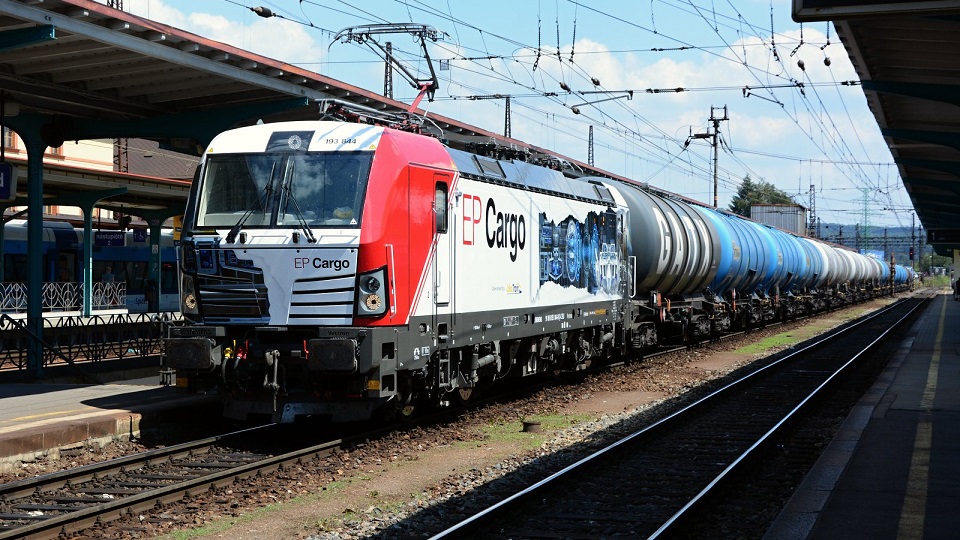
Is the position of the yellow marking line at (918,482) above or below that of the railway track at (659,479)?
above

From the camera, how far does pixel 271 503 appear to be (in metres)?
8.79

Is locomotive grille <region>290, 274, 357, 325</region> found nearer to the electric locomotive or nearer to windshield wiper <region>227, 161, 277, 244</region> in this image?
the electric locomotive

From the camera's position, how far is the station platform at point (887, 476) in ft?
24.2

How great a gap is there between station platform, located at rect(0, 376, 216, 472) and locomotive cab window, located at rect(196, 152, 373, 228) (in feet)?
8.06

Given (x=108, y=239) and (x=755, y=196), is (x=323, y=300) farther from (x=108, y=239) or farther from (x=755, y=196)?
(x=755, y=196)

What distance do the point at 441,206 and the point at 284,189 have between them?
1.89m

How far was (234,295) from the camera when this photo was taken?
10906mm

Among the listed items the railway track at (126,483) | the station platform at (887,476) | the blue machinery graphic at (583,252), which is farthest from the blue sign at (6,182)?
the station platform at (887,476)

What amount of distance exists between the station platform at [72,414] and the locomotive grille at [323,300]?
247 cm

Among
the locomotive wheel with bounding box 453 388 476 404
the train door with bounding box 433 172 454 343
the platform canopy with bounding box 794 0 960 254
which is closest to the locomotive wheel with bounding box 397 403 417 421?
the train door with bounding box 433 172 454 343

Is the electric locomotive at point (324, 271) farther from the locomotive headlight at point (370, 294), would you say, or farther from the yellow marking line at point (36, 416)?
the yellow marking line at point (36, 416)

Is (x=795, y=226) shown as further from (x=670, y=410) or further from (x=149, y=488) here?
(x=149, y=488)

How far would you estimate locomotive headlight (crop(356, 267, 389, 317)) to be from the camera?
414 inches

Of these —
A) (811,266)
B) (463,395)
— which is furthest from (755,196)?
(463,395)
